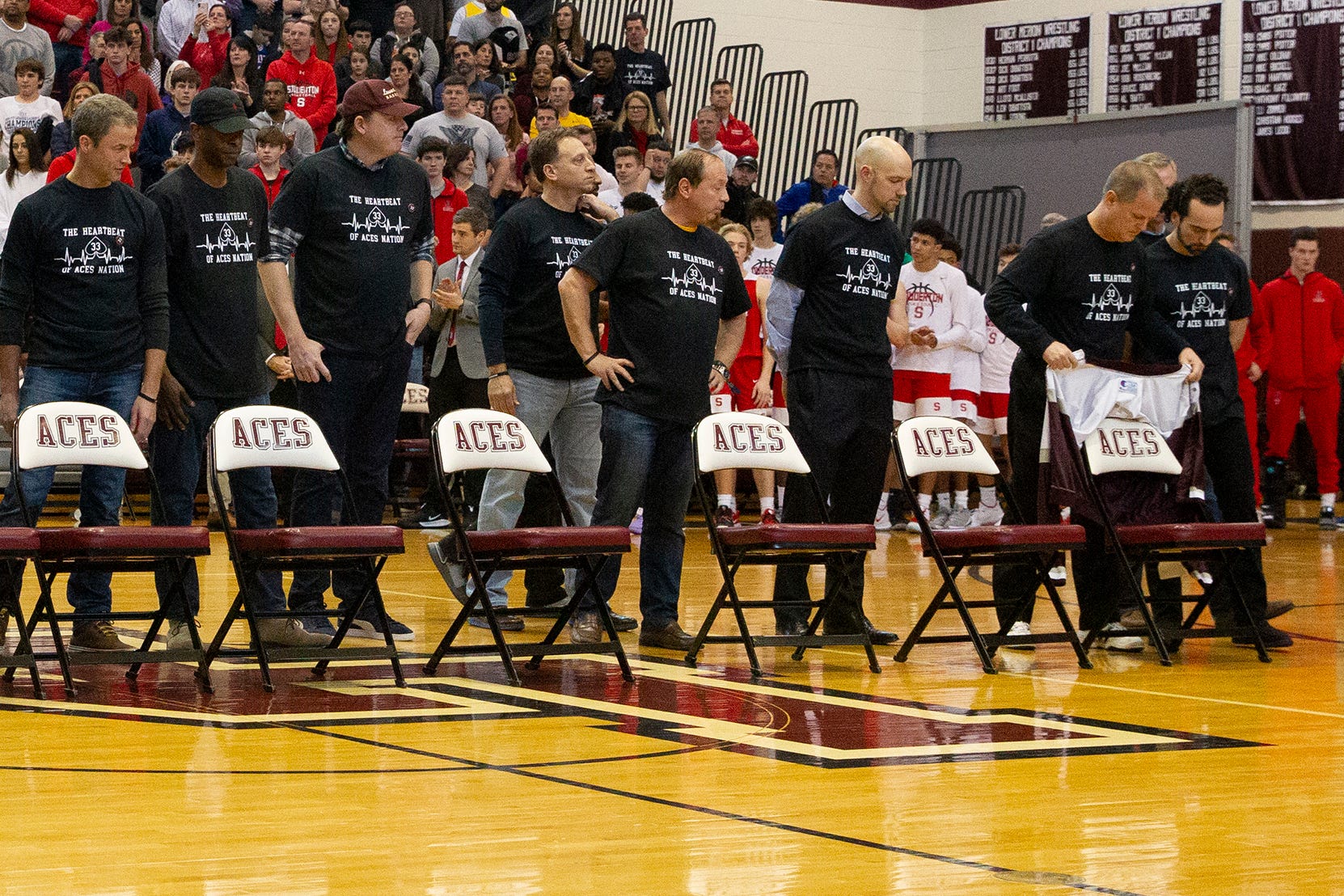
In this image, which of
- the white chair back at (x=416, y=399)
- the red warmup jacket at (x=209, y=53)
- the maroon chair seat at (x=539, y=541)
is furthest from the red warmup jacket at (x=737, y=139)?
the maroon chair seat at (x=539, y=541)

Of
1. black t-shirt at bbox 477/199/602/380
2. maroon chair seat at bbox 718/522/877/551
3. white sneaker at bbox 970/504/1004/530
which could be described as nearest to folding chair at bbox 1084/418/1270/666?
maroon chair seat at bbox 718/522/877/551

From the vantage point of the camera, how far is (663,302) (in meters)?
7.10

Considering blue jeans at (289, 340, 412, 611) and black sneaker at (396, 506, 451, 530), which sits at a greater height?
blue jeans at (289, 340, 412, 611)

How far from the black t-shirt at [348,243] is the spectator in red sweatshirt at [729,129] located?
9630 millimetres

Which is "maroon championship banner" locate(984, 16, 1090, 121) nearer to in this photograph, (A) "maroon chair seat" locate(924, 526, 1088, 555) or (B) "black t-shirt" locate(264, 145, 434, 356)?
(A) "maroon chair seat" locate(924, 526, 1088, 555)

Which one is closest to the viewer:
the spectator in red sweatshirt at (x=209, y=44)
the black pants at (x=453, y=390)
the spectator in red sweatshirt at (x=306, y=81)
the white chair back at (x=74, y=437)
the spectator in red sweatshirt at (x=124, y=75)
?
the white chair back at (x=74, y=437)

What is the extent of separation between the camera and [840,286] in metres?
7.27

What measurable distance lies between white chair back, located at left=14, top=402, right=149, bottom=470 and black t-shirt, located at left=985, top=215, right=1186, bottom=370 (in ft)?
10.4

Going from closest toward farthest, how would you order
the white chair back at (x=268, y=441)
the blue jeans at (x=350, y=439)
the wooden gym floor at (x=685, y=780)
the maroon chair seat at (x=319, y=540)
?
the wooden gym floor at (x=685, y=780), the maroon chair seat at (x=319, y=540), the white chair back at (x=268, y=441), the blue jeans at (x=350, y=439)

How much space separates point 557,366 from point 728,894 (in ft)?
13.4

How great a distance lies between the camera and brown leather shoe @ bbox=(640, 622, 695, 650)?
7.16 metres

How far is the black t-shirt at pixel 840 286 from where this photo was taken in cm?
727

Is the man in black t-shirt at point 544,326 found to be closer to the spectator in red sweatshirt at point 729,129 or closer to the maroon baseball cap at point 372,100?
the maroon baseball cap at point 372,100

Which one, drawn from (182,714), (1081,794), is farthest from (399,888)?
(182,714)
